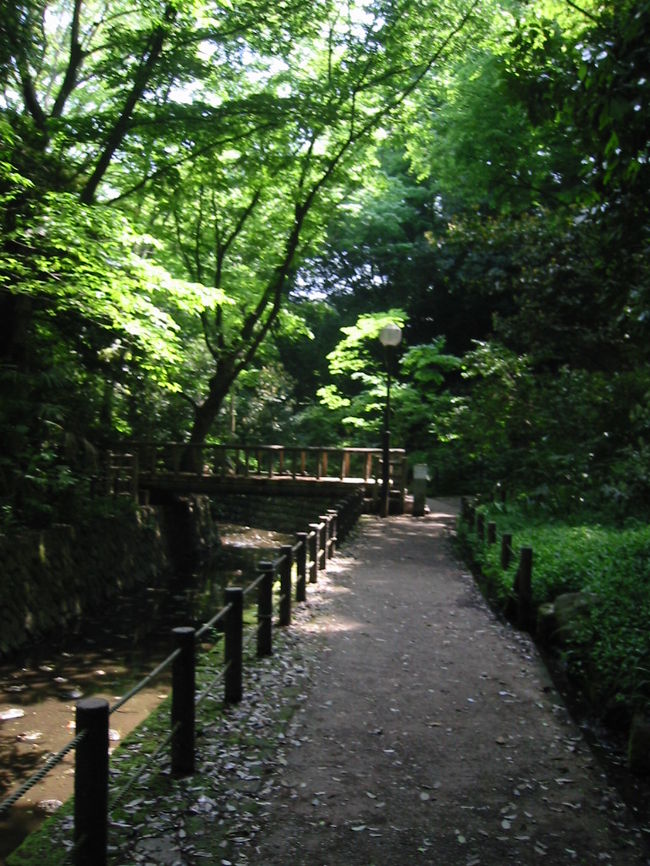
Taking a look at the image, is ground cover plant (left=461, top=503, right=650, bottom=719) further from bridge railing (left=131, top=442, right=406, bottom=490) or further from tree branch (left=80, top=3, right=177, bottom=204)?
tree branch (left=80, top=3, right=177, bottom=204)

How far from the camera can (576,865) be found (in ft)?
12.3

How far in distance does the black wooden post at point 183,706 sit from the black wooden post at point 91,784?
1.18 metres

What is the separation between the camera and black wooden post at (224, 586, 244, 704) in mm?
5789

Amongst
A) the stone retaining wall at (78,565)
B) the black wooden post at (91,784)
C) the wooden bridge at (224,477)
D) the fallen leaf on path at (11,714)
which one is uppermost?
the wooden bridge at (224,477)

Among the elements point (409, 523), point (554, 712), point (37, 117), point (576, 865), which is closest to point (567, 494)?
point (409, 523)

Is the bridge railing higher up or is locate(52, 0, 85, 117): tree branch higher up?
locate(52, 0, 85, 117): tree branch

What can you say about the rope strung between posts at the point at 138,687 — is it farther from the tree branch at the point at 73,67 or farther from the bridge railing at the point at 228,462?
the bridge railing at the point at 228,462

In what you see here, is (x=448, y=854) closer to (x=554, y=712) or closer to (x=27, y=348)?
(x=554, y=712)

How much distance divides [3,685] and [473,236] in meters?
11.9

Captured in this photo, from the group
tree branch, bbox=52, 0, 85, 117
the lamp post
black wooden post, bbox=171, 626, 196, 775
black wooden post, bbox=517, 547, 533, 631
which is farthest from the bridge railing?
black wooden post, bbox=171, 626, 196, 775

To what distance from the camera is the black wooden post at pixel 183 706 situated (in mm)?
4598

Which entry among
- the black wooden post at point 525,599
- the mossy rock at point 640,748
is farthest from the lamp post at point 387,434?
the mossy rock at point 640,748

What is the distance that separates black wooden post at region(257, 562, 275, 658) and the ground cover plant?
2.72 m

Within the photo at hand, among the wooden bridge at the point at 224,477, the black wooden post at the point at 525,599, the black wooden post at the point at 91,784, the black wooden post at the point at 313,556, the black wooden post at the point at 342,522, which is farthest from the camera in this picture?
the wooden bridge at the point at 224,477
